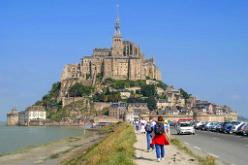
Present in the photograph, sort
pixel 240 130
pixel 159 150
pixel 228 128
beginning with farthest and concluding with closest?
pixel 228 128
pixel 240 130
pixel 159 150

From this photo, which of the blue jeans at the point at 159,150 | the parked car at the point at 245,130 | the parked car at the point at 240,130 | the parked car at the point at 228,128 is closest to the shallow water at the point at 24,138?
the parked car at the point at 228,128

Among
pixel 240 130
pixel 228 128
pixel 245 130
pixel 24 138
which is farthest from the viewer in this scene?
pixel 24 138

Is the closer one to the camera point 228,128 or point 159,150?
point 159,150

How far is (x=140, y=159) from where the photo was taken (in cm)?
2241

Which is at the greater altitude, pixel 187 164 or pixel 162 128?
pixel 162 128

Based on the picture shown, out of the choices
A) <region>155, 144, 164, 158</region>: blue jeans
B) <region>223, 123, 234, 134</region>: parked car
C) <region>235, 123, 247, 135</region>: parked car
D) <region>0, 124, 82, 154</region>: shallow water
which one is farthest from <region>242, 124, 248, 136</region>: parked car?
<region>155, 144, 164, 158</region>: blue jeans

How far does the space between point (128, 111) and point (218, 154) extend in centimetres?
17047

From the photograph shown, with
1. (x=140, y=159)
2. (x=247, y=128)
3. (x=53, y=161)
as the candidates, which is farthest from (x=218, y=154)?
(x=247, y=128)

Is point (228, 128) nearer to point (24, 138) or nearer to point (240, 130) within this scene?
point (240, 130)

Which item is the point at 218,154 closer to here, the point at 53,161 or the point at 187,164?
the point at 187,164

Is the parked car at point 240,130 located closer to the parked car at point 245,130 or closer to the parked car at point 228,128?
the parked car at point 245,130

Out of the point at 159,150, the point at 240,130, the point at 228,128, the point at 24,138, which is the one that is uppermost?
the point at 228,128

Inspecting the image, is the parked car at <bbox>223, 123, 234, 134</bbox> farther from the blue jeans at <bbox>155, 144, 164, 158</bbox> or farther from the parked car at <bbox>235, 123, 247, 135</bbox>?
the blue jeans at <bbox>155, 144, 164, 158</bbox>

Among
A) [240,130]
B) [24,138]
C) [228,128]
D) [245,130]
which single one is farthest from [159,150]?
[24,138]
